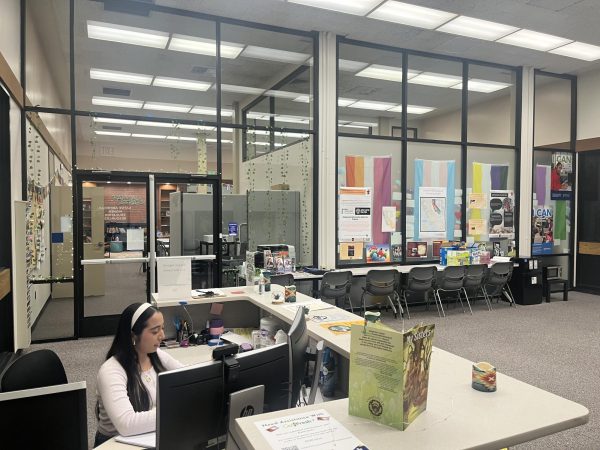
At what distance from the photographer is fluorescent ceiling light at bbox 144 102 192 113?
7.84m

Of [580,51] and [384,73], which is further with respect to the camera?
[384,73]

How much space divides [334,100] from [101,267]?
4.61 meters

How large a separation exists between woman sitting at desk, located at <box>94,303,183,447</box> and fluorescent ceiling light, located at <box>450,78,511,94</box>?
7862 mm

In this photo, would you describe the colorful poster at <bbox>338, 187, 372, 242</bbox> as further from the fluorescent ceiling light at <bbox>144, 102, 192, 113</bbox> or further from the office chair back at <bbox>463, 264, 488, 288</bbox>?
the fluorescent ceiling light at <bbox>144, 102, 192, 113</bbox>

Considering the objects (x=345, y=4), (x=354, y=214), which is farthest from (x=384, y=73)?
(x=354, y=214)

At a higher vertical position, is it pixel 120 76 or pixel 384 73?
pixel 384 73

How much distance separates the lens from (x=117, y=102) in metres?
8.51

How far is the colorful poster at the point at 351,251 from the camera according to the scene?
686cm

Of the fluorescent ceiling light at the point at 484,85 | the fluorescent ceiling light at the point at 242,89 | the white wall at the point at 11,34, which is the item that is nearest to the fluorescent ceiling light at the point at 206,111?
the fluorescent ceiling light at the point at 242,89

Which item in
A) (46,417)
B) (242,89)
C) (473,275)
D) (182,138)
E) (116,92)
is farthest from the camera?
(116,92)

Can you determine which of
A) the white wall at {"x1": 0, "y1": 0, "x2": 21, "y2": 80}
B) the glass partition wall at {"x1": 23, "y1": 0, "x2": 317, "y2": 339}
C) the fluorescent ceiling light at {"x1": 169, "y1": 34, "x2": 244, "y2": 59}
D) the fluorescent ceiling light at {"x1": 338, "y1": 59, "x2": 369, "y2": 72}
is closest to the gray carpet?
the glass partition wall at {"x1": 23, "y1": 0, "x2": 317, "y2": 339}

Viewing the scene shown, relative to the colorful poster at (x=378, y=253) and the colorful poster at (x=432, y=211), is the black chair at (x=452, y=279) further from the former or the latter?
the colorful poster at (x=378, y=253)

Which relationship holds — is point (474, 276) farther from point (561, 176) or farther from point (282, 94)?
point (282, 94)

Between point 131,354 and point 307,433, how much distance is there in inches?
39.6
